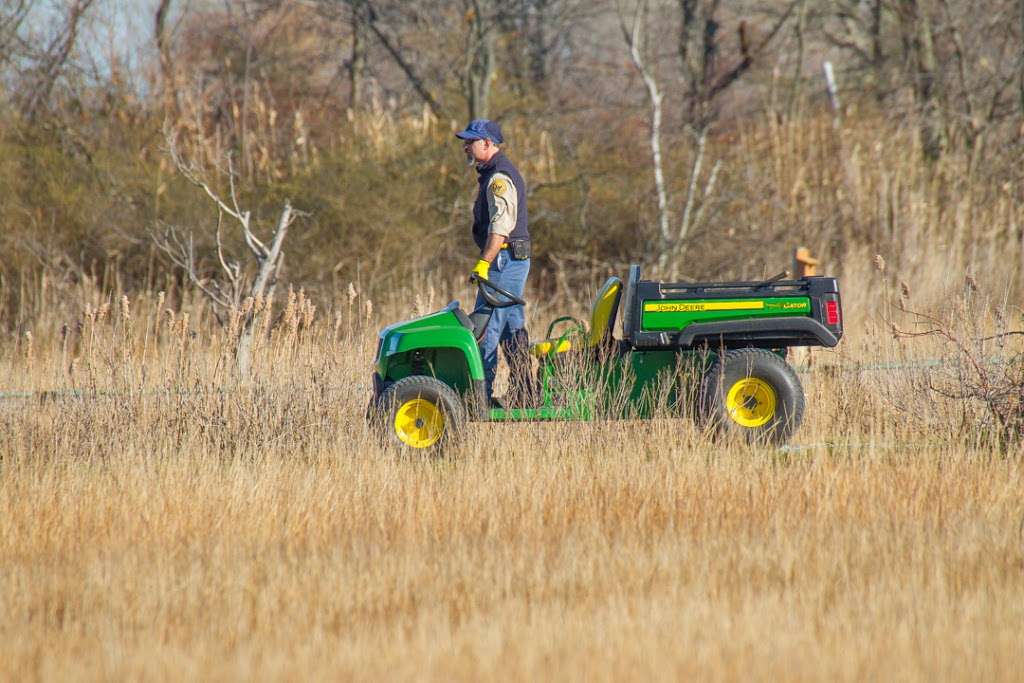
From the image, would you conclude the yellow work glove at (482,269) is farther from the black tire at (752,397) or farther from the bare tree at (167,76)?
the bare tree at (167,76)

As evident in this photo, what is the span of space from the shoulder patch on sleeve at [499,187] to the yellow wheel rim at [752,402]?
1694 millimetres

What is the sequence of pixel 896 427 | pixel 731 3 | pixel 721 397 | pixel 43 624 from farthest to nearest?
1. pixel 731 3
2. pixel 896 427
3. pixel 721 397
4. pixel 43 624

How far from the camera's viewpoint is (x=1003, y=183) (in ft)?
50.0

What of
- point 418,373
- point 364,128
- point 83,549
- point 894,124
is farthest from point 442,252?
point 83,549

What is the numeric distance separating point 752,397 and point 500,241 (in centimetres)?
165

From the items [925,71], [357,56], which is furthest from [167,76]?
[925,71]

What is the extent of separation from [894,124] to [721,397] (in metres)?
10.9

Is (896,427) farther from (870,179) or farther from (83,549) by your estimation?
(870,179)

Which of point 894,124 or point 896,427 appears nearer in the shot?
point 896,427

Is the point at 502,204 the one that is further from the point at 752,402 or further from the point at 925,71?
the point at 925,71

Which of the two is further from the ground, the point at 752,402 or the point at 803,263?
the point at 803,263

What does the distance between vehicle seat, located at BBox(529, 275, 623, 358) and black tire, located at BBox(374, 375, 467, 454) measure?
570 millimetres

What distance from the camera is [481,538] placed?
18.0 feet

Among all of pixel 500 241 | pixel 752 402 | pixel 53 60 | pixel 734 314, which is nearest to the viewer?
pixel 734 314
